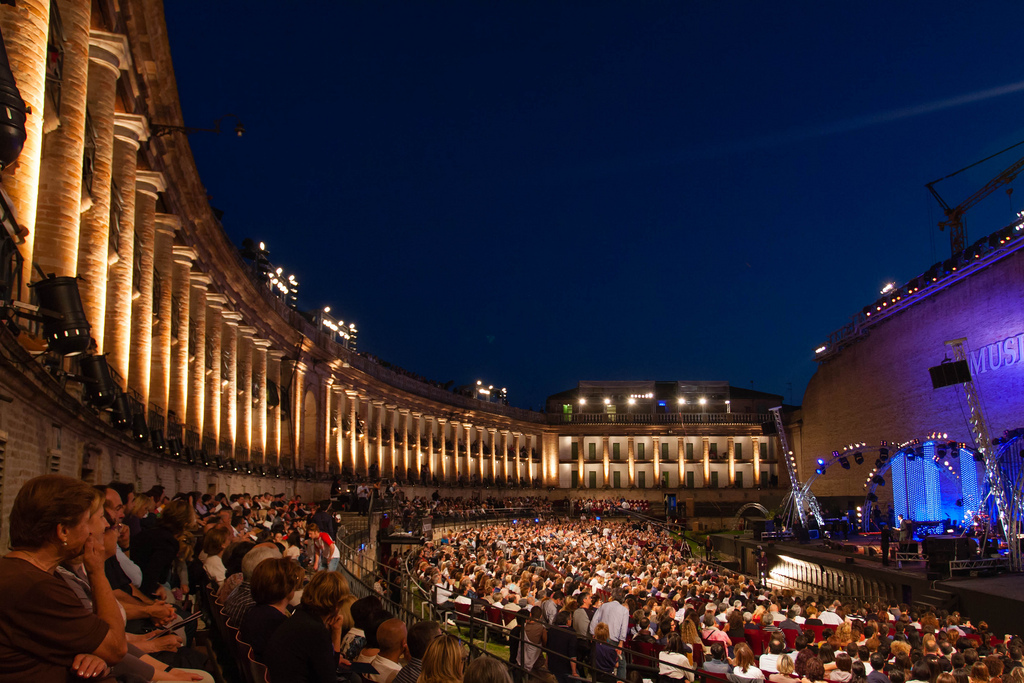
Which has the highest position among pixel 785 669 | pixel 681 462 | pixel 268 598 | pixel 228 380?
pixel 228 380

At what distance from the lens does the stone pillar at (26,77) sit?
41.5 feet

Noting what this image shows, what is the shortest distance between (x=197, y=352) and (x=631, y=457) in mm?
65098

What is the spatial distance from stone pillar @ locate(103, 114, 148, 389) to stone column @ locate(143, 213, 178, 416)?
4463 millimetres

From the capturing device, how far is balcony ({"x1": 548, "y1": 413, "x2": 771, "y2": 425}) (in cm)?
9000

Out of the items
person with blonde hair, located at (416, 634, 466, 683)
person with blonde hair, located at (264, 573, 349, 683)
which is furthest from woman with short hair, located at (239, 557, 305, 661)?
person with blonde hair, located at (416, 634, 466, 683)

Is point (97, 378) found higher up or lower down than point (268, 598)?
higher up

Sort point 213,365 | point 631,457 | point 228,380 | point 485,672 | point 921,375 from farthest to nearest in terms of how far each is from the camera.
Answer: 1. point 631,457
2. point 921,375
3. point 228,380
4. point 213,365
5. point 485,672

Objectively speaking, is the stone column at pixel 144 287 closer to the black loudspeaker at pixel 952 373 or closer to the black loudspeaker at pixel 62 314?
the black loudspeaker at pixel 62 314

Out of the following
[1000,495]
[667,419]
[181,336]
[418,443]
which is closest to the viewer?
[1000,495]

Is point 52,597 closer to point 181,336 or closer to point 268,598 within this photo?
point 268,598

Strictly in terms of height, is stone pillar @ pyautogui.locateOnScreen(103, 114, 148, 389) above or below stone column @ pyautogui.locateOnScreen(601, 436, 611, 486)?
above

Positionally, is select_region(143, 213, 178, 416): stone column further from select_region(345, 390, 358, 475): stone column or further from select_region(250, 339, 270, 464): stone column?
select_region(345, 390, 358, 475): stone column

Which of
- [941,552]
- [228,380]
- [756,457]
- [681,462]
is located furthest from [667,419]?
[941,552]

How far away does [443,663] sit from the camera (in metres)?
4.93
